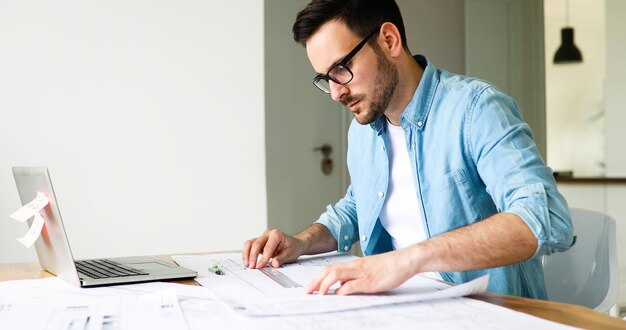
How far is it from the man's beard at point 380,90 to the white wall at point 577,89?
6151 millimetres

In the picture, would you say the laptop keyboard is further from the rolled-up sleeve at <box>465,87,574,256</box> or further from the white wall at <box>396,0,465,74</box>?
the white wall at <box>396,0,465,74</box>

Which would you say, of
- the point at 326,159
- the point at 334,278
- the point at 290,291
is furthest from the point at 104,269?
the point at 326,159

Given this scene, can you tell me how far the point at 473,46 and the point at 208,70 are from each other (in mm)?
2866

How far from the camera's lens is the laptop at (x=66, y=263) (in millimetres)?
1275

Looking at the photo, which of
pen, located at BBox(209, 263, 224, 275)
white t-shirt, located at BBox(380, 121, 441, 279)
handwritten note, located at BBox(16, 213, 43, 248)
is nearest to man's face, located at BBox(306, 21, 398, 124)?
white t-shirt, located at BBox(380, 121, 441, 279)

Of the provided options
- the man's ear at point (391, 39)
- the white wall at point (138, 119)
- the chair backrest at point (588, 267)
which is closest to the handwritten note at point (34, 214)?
the man's ear at point (391, 39)

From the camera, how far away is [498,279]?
1.44 metres

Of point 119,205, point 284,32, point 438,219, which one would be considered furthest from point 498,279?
point 284,32

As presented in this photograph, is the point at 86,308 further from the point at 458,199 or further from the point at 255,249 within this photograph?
the point at 458,199

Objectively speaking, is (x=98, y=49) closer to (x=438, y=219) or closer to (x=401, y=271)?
(x=438, y=219)

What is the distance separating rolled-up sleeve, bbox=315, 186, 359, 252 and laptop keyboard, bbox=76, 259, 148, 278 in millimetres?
518

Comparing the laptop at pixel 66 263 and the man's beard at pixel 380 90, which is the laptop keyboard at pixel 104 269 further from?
the man's beard at pixel 380 90

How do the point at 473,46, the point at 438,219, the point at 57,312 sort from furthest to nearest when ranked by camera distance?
A: the point at 473,46 → the point at 438,219 → the point at 57,312

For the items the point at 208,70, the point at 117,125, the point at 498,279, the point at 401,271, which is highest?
the point at 208,70
